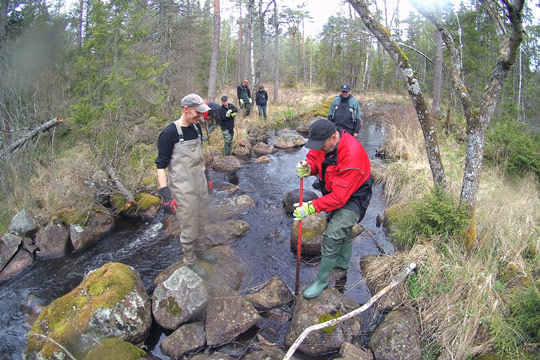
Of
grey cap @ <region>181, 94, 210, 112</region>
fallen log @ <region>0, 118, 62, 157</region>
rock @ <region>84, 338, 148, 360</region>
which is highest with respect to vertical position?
grey cap @ <region>181, 94, 210, 112</region>

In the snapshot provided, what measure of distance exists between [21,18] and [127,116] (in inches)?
203

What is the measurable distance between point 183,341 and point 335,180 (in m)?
Answer: 2.41

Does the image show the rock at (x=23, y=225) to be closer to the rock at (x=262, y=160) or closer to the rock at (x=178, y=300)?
the rock at (x=178, y=300)

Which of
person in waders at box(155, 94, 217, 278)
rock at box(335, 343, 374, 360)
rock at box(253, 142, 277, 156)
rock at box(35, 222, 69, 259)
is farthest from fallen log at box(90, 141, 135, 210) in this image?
rock at box(335, 343, 374, 360)

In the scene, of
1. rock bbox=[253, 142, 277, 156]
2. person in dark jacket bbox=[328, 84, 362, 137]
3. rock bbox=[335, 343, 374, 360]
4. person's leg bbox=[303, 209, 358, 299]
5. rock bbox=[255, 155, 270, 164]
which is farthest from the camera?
rock bbox=[253, 142, 277, 156]

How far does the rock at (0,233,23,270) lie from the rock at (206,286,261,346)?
3.82 meters

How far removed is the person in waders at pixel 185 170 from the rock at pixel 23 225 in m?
3.67

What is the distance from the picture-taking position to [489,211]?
15.7ft

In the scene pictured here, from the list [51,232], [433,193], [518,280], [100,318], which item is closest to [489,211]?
[433,193]

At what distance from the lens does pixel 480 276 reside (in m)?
3.57

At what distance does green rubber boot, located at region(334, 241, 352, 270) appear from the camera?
447 cm

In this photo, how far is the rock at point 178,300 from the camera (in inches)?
154

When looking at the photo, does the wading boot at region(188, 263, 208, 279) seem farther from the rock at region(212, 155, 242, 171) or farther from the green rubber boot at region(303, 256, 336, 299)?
the rock at region(212, 155, 242, 171)

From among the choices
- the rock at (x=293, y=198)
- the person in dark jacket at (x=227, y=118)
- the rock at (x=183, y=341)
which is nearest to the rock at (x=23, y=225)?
the rock at (x=183, y=341)
